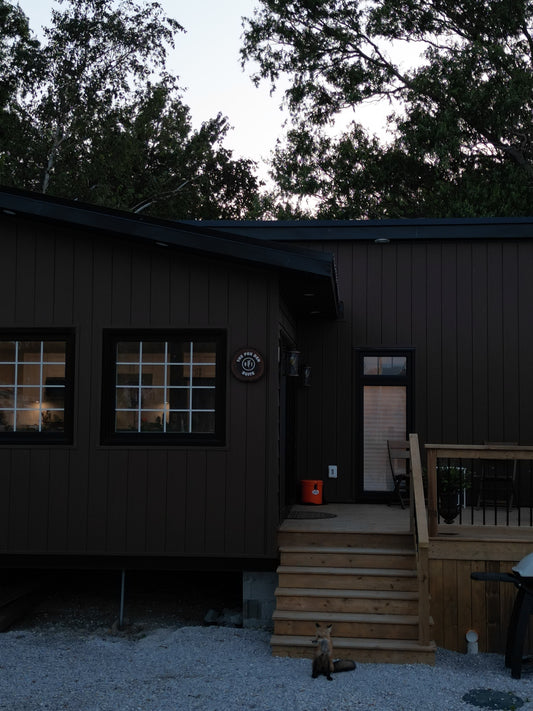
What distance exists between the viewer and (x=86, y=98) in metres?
23.4

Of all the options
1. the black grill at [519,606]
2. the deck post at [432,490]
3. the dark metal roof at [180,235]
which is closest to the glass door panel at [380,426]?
the deck post at [432,490]

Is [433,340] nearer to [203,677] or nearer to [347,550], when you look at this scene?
[347,550]

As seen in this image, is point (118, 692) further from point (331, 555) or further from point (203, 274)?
point (203, 274)

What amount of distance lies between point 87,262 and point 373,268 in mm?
3668

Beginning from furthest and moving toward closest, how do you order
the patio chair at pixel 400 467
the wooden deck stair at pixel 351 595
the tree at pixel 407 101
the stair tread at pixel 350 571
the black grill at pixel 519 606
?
the tree at pixel 407 101
the patio chair at pixel 400 467
the stair tread at pixel 350 571
the wooden deck stair at pixel 351 595
the black grill at pixel 519 606

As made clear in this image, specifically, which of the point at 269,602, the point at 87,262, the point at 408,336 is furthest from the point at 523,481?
the point at 87,262

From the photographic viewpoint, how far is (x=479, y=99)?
19141mm

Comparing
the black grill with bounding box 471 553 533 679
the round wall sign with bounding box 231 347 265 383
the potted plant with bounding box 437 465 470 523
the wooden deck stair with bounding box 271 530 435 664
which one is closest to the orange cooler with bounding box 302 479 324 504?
the potted plant with bounding box 437 465 470 523

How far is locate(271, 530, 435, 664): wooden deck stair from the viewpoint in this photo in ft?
19.5

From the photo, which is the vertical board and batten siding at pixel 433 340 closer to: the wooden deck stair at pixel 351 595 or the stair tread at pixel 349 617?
the wooden deck stair at pixel 351 595

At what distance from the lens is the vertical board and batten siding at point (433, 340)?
9305mm

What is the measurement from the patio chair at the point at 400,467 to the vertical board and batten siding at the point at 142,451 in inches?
103

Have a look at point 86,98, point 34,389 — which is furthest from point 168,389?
point 86,98

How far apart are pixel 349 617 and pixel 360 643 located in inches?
9.7
